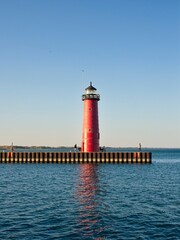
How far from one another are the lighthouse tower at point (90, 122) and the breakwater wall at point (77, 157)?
4.97 ft

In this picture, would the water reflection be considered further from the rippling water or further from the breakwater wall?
the breakwater wall

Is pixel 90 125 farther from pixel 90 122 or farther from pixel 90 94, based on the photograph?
pixel 90 94

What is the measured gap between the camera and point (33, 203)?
2330 cm

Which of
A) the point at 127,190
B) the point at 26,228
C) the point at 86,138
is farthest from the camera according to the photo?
the point at 86,138

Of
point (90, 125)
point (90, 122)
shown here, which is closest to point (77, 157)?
point (90, 125)

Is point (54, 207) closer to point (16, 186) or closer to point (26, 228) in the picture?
point (26, 228)

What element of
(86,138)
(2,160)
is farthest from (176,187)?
(2,160)

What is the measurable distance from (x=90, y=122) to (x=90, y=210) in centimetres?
3182

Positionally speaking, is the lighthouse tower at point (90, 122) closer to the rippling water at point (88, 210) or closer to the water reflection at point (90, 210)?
the water reflection at point (90, 210)

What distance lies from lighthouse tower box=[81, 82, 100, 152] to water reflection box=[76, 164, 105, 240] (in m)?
18.4

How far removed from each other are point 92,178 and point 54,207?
15.7 m

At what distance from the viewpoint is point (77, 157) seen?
54.8m

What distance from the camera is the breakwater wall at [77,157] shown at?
5384 centimetres

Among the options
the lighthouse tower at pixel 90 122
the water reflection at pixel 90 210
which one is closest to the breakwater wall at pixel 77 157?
the lighthouse tower at pixel 90 122
